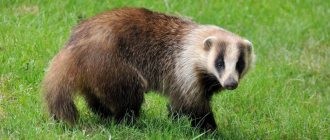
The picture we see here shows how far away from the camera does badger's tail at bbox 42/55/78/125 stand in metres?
7.53

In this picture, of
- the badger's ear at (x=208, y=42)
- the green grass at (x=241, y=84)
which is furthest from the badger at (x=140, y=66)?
the green grass at (x=241, y=84)

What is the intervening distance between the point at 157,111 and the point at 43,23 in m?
2.86

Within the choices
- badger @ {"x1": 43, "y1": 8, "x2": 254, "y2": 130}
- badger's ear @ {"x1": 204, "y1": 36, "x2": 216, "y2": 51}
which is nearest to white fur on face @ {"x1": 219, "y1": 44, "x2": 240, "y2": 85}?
badger @ {"x1": 43, "y1": 8, "x2": 254, "y2": 130}

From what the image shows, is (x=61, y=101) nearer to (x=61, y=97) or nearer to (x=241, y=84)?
(x=61, y=97)

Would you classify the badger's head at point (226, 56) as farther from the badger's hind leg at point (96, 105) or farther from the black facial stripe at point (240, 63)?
the badger's hind leg at point (96, 105)

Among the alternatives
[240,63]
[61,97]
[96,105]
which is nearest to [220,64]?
[240,63]

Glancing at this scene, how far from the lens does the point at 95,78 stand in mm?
7516

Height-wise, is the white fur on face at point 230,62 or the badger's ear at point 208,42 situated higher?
the badger's ear at point 208,42

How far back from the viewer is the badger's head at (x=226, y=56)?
7.66 meters

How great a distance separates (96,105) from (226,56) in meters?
1.50

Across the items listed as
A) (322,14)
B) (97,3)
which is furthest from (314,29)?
(97,3)

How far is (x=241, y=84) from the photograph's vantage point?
9867 millimetres

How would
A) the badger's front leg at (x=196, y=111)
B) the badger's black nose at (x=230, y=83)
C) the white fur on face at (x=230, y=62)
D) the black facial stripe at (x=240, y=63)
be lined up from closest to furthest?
the badger's black nose at (x=230, y=83)
the white fur on face at (x=230, y=62)
the black facial stripe at (x=240, y=63)
the badger's front leg at (x=196, y=111)

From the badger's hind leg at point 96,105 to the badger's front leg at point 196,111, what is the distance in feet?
2.37
